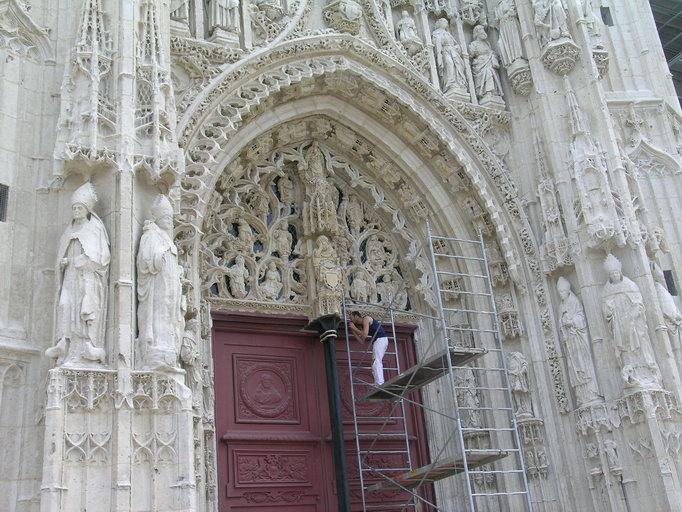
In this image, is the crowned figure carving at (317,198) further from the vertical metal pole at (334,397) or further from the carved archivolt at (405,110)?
the vertical metal pole at (334,397)

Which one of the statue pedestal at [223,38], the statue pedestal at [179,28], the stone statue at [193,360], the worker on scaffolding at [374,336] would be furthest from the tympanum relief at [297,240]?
the statue pedestal at [179,28]

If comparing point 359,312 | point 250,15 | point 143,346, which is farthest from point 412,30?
point 143,346

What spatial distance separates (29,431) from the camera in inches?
265

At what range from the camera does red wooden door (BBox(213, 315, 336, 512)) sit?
30.9 ft

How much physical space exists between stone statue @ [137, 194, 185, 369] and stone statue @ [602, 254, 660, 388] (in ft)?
17.2

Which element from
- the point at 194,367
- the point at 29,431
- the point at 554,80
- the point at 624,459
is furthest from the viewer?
the point at 554,80

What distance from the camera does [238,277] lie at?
10180 mm

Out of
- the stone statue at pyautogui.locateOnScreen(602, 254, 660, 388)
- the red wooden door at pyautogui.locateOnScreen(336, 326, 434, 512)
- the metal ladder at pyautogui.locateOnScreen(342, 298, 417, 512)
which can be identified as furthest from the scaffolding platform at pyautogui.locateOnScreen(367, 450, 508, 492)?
the stone statue at pyautogui.locateOnScreen(602, 254, 660, 388)

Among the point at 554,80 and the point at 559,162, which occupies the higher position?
the point at 554,80

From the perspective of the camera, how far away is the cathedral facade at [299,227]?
680cm

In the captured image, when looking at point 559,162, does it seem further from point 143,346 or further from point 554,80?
point 143,346

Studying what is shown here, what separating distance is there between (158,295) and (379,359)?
152 inches

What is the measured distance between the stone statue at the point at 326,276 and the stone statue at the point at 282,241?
356 millimetres

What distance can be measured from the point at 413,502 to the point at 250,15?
21.0ft
